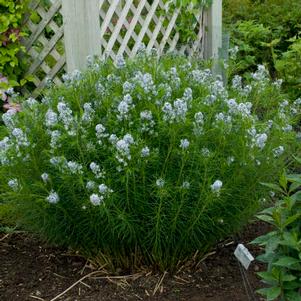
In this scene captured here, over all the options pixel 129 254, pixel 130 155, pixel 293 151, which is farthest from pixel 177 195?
pixel 293 151

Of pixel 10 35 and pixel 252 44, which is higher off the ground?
pixel 10 35

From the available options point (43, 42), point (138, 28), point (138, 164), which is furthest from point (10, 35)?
point (138, 164)

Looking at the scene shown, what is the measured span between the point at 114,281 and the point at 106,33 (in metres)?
2.23

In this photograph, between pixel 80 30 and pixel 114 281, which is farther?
pixel 80 30

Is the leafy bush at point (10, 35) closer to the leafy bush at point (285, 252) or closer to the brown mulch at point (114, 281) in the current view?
the brown mulch at point (114, 281)

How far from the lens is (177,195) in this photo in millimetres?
2943

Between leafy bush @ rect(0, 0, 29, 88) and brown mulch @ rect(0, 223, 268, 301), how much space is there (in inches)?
54.8

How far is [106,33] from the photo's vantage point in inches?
188

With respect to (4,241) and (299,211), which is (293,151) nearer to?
(299,211)

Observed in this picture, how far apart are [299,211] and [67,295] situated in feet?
4.65

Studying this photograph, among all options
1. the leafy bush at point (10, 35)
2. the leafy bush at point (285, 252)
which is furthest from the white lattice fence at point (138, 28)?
the leafy bush at point (285, 252)

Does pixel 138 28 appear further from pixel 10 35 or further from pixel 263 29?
pixel 263 29

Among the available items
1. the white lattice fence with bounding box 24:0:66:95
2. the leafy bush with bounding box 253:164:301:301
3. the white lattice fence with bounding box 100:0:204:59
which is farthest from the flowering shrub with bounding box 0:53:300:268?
the white lattice fence with bounding box 100:0:204:59

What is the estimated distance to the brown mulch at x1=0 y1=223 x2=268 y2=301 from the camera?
3152 mm
